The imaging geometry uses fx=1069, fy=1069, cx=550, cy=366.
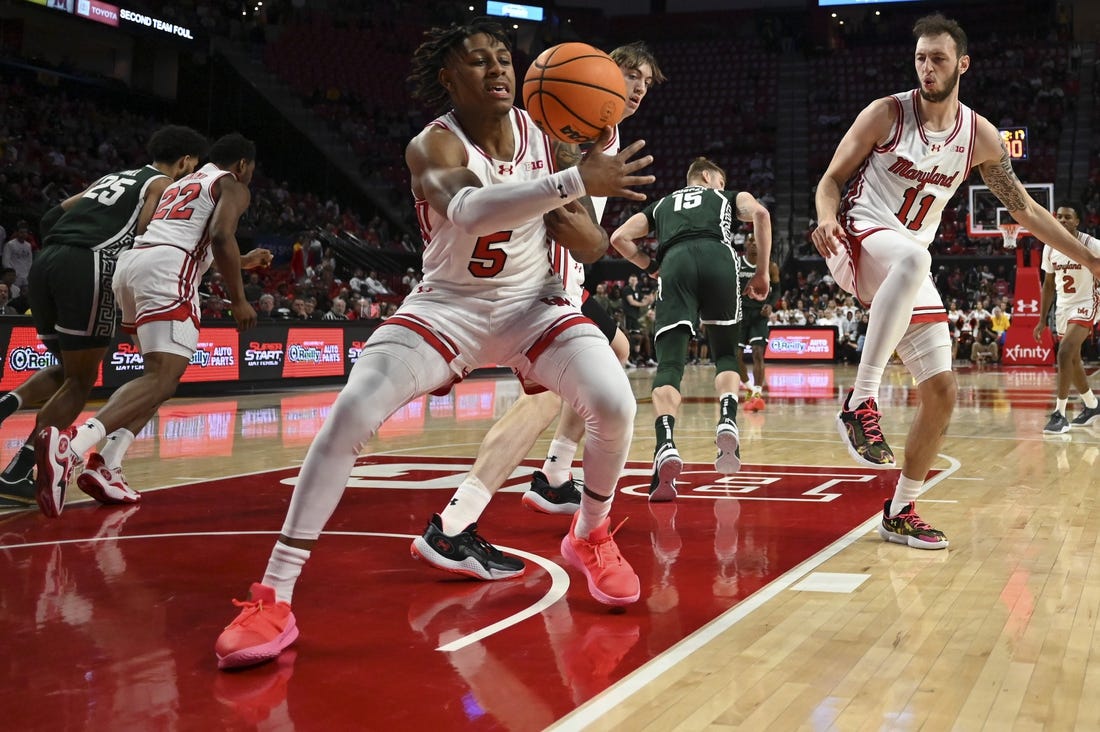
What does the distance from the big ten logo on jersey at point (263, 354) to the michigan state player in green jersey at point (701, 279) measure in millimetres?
9459

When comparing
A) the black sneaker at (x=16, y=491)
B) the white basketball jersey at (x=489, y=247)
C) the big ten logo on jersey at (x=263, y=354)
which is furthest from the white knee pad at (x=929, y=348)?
the big ten logo on jersey at (x=263, y=354)

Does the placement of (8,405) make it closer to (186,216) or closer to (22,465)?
(22,465)

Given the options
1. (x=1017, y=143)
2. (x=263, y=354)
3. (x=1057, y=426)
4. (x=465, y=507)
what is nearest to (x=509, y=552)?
(x=465, y=507)

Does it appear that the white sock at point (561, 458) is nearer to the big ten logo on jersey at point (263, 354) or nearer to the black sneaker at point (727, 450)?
the black sneaker at point (727, 450)

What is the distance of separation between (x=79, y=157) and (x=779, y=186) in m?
20.2

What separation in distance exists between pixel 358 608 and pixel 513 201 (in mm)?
1421

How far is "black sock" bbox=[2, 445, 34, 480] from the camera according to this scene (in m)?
5.48

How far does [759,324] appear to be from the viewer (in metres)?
12.6

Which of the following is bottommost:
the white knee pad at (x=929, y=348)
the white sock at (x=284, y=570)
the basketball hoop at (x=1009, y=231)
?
the white sock at (x=284, y=570)

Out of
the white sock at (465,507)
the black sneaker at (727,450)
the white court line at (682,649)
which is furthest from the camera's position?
the black sneaker at (727,450)

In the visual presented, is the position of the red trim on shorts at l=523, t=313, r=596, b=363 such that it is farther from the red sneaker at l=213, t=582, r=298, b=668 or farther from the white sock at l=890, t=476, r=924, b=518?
the white sock at l=890, t=476, r=924, b=518

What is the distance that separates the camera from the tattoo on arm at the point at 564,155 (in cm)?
371

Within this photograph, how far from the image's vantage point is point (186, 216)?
5.73 m

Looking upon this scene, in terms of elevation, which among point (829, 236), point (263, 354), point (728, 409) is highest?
point (829, 236)
